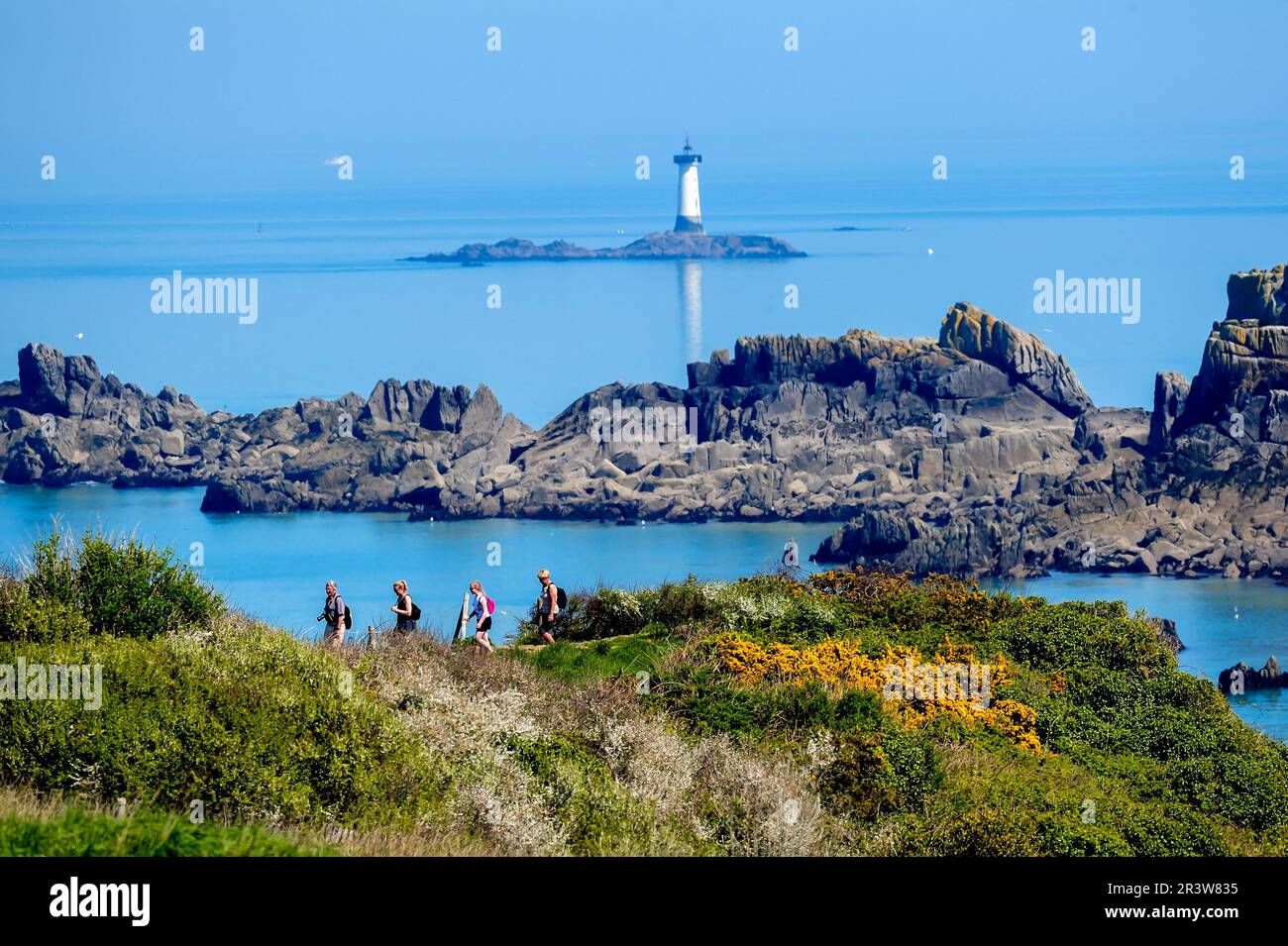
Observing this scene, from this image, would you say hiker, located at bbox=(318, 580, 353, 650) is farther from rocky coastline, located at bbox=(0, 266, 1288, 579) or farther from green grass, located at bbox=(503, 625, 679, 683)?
rocky coastline, located at bbox=(0, 266, 1288, 579)

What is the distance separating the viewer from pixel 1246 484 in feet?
490


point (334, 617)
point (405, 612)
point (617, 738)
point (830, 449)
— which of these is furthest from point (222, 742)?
point (830, 449)

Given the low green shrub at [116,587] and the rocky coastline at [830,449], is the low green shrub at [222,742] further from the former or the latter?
the rocky coastline at [830,449]

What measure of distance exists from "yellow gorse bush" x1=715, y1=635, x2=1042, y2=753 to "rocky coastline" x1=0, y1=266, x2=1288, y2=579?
11678cm

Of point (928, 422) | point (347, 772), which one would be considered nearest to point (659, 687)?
point (347, 772)

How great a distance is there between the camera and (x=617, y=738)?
16312mm

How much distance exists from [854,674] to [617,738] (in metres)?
4.73

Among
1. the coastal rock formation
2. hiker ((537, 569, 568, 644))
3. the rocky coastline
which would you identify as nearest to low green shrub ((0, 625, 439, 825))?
hiker ((537, 569, 568, 644))

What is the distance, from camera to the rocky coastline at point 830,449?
14500cm

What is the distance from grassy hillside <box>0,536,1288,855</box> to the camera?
13609mm

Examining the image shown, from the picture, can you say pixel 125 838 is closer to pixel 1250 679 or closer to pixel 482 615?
pixel 482 615

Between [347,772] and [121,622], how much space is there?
4338mm

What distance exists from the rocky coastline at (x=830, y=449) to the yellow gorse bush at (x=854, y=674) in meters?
117
